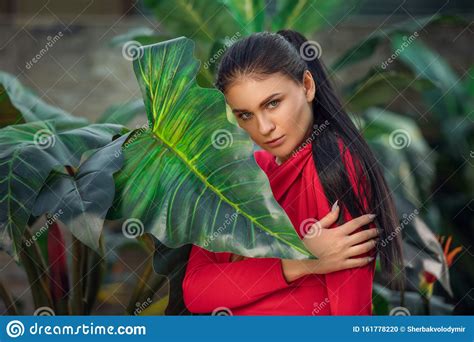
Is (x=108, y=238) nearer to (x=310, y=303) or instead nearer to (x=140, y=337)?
(x=140, y=337)

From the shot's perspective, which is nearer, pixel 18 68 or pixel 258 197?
pixel 258 197

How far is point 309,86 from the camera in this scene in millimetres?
1844

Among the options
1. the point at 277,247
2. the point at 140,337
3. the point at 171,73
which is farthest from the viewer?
the point at 140,337

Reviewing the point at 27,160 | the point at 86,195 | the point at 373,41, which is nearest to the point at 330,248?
the point at 86,195

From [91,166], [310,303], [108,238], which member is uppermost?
[108,238]

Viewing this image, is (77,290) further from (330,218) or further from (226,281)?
(330,218)

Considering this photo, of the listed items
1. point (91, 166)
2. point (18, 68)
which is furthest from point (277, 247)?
point (18, 68)

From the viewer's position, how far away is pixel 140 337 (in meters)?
1.95

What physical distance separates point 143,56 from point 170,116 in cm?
15

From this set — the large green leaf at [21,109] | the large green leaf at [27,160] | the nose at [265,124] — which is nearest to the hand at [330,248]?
the nose at [265,124]

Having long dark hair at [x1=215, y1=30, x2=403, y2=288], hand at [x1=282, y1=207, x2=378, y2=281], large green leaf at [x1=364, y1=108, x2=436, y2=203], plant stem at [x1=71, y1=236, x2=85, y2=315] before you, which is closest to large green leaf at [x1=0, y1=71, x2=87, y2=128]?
plant stem at [x1=71, y1=236, x2=85, y2=315]

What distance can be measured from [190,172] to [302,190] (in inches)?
10.1

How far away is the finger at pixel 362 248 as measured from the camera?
177 centimetres

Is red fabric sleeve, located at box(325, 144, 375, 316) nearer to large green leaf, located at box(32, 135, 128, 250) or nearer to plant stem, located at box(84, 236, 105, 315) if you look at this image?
large green leaf, located at box(32, 135, 128, 250)
